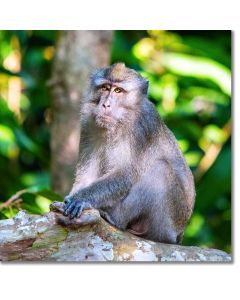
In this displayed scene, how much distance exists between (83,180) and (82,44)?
1.87 m

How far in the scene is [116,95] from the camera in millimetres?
5848

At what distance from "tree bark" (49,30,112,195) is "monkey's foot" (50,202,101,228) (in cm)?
208

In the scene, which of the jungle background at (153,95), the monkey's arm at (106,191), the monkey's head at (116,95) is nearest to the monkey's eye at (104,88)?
the monkey's head at (116,95)

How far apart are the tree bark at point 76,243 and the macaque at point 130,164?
0.59 feet

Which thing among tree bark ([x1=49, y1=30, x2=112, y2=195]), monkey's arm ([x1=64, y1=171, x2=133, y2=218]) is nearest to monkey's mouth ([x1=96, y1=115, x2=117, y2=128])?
monkey's arm ([x1=64, y1=171, x2=133, y2=218])

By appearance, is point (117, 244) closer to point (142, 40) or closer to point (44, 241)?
point (44, 241)

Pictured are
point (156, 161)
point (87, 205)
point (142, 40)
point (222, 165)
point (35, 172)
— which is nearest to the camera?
point (87, 205)

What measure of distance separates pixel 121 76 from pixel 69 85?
1.73m

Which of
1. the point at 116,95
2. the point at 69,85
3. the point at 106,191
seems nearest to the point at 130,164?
the point at 106,191

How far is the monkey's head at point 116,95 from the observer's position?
5.77 m

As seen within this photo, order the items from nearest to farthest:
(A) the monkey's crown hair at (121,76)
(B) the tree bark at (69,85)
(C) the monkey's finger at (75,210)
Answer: (C) the monkey's finger at (75,210), (A) the monkey's crown hair at (121,76), (B) the tree bark at (69,85)

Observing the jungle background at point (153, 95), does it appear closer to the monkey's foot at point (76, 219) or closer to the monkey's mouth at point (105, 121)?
the monkey's mouth at point (105, 121)
